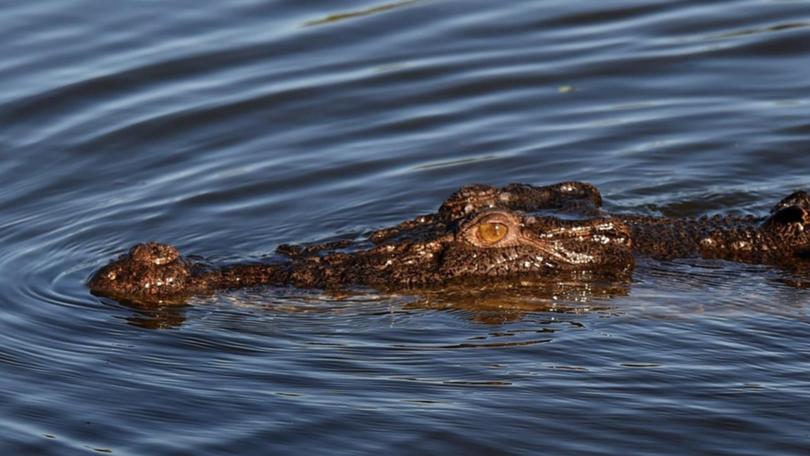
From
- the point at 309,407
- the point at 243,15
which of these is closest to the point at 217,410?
the point at 309,407

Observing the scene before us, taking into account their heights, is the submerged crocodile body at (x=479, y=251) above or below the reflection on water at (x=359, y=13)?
below

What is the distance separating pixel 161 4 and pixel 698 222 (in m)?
9.57

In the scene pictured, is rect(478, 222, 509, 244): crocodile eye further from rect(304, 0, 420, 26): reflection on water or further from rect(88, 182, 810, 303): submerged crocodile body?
rect(304, 0, 420, 26): reflection on water

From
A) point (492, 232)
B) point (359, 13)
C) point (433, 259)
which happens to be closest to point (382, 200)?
point (433, 259)

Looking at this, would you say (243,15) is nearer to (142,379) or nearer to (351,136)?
(351,136)

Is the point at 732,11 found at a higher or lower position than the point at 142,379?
higher

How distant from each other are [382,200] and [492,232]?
105 inches

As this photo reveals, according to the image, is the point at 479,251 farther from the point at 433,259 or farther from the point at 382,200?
the point at 382,200

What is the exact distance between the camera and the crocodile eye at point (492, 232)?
35.2ft

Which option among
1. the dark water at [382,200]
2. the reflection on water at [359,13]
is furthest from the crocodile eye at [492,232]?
the reflection on water at [359,13]

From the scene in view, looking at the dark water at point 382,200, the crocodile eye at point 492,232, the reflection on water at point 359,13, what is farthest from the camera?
the reflection on water at point 359,13

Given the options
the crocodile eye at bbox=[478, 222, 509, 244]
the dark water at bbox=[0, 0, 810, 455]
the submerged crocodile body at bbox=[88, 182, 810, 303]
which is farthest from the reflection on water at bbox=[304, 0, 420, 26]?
the crocodile eye at bbox=[478, 222, 509, 244]

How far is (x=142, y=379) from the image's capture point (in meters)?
9.72

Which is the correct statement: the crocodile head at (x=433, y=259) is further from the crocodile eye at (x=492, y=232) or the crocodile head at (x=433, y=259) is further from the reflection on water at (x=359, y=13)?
the reflection on water at (x=359, y=13)
